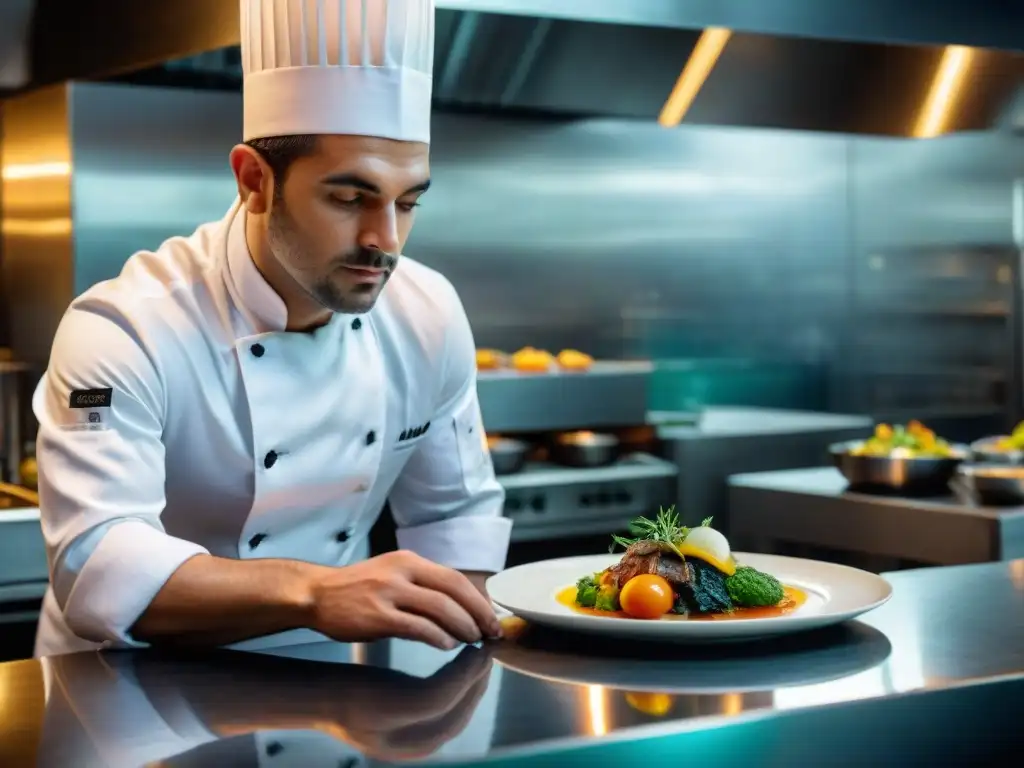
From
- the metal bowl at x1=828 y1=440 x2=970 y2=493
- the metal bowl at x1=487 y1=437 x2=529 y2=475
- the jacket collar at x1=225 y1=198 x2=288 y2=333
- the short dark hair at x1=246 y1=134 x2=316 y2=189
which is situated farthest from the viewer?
the metal bowl at x1=487 y1=437 x2=529 y2=475

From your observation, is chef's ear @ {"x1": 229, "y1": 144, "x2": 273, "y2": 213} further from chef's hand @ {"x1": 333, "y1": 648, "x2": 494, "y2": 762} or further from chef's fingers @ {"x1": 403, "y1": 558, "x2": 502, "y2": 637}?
chef's hand @ {"x1": 333, "y1": 648, "x2": 494, "y2": 762}

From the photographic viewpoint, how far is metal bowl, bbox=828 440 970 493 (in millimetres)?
3105

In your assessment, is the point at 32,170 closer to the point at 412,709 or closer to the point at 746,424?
the point at 746,424

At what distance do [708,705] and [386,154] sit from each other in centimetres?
78

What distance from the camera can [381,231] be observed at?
1.50 meters

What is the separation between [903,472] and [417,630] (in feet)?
7.00

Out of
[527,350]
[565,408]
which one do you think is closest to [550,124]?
[527,350]

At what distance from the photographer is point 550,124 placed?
194 inches

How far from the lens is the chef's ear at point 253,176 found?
1633mm

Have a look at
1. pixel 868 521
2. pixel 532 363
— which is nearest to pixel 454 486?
pixel 868 521

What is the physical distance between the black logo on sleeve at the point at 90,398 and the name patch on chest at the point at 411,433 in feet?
1.68

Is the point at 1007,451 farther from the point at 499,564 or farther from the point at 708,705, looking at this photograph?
the point at 708,705

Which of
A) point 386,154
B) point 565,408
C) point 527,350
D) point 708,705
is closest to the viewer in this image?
point 708,705

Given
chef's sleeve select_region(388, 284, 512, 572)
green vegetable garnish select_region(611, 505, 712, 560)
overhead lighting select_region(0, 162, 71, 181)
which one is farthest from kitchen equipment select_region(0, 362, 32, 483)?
green vegetable garnish select_region(611, 505, 712, 560)
